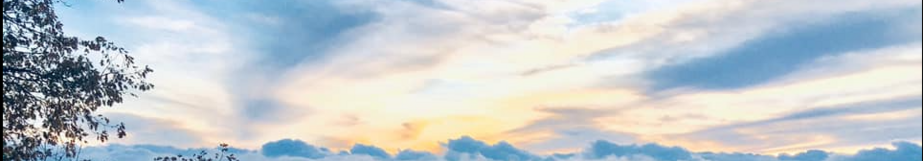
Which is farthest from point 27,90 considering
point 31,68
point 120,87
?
point 120,87

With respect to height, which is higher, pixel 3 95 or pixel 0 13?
pixel 0 13

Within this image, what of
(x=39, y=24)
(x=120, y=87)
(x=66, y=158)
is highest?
(x=39, y=24)

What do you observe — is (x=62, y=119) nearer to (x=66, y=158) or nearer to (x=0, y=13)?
(x=66, y=158)

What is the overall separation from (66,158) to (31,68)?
2689 mm

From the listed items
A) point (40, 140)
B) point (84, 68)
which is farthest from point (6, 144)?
point (84, 68)

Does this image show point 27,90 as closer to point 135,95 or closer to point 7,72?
point 7,72

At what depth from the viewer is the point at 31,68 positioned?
2516 centimetres

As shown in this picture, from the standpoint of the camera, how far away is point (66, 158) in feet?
86.3

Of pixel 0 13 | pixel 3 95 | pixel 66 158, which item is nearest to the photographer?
pixel 0 13

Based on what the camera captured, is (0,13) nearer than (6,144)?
Yes

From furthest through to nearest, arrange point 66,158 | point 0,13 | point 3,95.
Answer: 1. point 66,158
2. point 3,95
3. point 0,13

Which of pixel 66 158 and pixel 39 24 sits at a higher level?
pixel 39 24

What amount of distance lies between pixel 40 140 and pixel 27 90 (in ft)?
4.33

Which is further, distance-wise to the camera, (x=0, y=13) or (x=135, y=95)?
(x=135, y=95)
